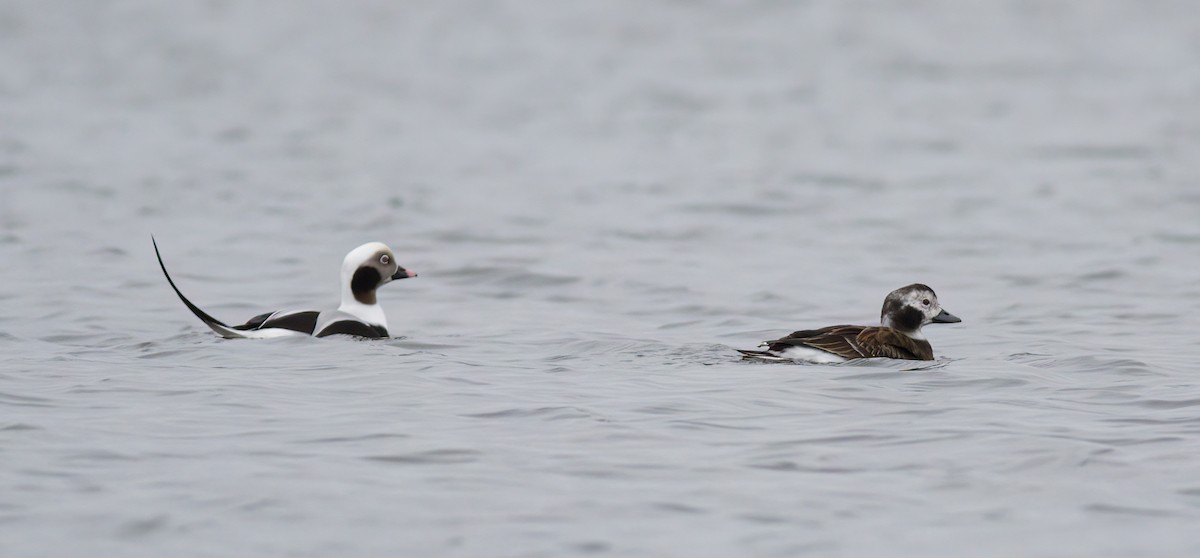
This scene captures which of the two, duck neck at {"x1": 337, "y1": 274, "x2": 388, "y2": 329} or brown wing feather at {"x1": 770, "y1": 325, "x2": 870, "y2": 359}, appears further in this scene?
duck neck at {"x1": 337, "y1": 274, "x2": 388, "y2": 329}

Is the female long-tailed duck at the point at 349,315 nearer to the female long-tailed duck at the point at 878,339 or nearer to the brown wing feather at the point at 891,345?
the female long-tailed duck at the point at 878,339

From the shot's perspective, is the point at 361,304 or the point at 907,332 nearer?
the point at 907,332

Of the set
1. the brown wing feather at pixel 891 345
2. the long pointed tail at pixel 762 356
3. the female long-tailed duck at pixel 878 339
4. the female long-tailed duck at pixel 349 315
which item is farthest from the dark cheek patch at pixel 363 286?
the brown wing feather at pixel 891 345

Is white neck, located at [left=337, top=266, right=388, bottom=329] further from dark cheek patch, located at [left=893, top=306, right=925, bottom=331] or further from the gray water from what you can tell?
dark cheek patch, located at [left=893, top=306, right=925, bottom=331]

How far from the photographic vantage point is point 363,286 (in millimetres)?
12523

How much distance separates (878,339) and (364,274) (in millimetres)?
3750

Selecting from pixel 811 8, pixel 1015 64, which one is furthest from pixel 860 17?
pixel 1015 64

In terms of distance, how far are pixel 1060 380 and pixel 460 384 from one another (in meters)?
3.60

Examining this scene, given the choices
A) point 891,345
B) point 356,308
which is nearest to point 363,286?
point 356,308

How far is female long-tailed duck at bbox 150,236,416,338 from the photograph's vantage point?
38.2 ft

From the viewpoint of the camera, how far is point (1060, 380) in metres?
10.6

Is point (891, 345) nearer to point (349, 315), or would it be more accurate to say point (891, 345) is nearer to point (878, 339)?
point (878, 339)

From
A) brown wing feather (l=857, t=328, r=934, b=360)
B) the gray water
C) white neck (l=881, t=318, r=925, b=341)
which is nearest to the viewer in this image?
the gray water

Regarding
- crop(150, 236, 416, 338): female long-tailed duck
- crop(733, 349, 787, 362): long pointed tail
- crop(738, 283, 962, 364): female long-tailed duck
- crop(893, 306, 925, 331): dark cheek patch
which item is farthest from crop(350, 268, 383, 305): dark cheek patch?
crop(893, 306, 925, 331): dark cheek patch
